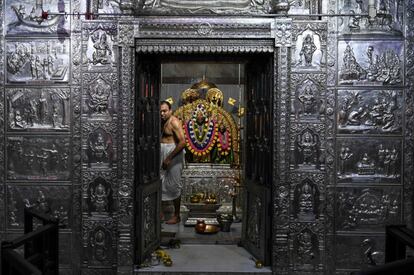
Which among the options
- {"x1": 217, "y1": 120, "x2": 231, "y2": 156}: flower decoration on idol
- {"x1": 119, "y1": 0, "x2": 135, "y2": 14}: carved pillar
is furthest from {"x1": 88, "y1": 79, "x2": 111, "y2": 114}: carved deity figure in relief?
{"x1": 217, "y1": 120, "x2": 231, "y2": 156}: flower decoration on idol

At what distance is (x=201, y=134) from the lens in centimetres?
1117

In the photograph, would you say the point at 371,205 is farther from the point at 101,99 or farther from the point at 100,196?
the point at 101,99

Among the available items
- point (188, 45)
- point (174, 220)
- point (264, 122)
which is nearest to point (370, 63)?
point (264, 122)

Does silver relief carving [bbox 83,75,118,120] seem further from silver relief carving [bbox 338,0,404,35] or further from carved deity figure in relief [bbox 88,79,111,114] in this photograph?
silver relief carving [bbox 338,0,404,35]

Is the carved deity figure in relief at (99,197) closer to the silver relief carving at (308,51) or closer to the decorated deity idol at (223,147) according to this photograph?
the silver relief carving at (308,51)

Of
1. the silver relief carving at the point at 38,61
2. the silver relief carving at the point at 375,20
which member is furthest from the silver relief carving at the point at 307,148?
the silver relief carving at the point at 38,61

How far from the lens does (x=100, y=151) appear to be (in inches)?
272

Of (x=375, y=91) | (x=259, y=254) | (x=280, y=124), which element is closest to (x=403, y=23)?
(x=375, y=91)

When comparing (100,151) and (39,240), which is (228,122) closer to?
(100,151)

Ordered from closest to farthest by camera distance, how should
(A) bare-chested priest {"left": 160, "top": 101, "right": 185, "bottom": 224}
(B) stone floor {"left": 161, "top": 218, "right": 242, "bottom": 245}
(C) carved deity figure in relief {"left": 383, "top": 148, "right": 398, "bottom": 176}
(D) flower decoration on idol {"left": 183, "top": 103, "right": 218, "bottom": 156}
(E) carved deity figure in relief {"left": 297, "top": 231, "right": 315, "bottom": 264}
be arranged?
(E) carved deity figure in relief {"left": 297, "top": 231, "right": 315, "bottom": 264}
(C) carved deity figure in relief {"left": 383, "top": 148, "right": 398, "bottom": 176}
(B) stone floor {"left": 161, "top": 218, "right": 242, "bottom": 245}
(A) bare-chested priest {"left": 160, "top": 101, "right": 185, "bottom": 224}
(D) flower decoration on idol {"left": 183, "top": 103, "right": 218, "bottom": 156}

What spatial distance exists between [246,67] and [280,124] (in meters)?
1.55

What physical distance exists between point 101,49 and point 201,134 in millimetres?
4617

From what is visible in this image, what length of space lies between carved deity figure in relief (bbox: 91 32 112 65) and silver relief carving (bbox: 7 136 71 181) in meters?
1.12

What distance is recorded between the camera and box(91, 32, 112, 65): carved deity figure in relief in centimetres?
683
